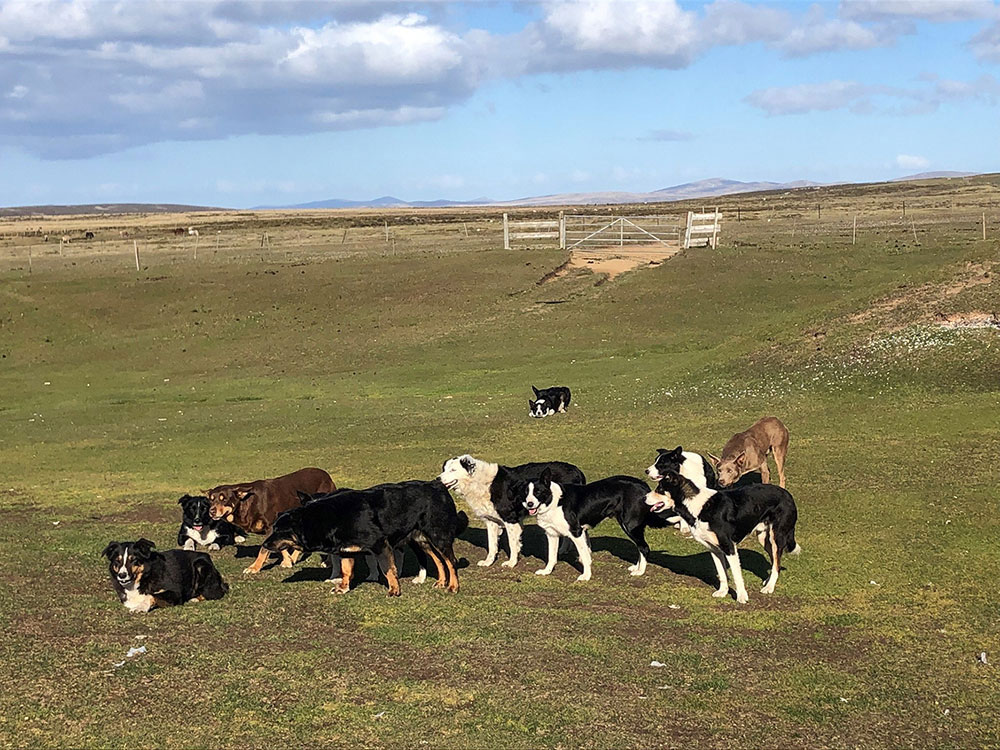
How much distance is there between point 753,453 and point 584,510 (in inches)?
197

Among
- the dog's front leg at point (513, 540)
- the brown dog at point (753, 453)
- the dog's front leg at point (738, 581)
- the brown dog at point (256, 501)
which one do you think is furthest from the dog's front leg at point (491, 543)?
the brown dog at point (753, 453)

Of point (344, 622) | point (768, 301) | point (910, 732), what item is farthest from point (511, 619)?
point (768, 301)

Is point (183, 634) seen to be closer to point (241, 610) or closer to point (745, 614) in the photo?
point (241, 610)

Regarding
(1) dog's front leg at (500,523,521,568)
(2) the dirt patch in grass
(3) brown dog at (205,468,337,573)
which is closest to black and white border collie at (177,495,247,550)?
(3) brown dog at (205,468,337,573)

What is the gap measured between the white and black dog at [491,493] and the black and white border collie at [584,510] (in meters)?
0.29

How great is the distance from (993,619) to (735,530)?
2.81m

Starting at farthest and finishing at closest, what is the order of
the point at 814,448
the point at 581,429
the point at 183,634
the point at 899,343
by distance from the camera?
the point at 899,343 → the point at 581,429 → the point at 814,448 → the point at 183,634

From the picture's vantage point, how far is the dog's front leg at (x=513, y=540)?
45.4 feet

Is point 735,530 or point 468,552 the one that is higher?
point 735,530

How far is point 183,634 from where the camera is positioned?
35.2 ft

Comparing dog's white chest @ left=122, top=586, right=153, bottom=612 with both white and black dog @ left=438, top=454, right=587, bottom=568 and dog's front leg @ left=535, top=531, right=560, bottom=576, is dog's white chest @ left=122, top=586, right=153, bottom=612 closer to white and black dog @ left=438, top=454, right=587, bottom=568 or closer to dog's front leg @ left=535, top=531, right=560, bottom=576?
white and black dog @ left=438, top=454, right=587, bottom=568

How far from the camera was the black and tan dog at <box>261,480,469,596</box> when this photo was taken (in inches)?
481

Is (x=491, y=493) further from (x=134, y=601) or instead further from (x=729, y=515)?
(x=134, y=601)

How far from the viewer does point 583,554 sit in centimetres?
1322
